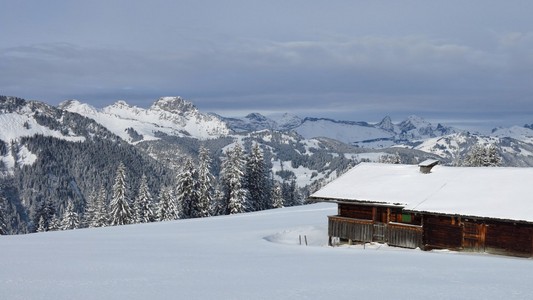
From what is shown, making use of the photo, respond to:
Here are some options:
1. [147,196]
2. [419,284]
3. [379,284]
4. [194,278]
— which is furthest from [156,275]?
[147,196]

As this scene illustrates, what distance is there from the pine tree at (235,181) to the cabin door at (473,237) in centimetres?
3365

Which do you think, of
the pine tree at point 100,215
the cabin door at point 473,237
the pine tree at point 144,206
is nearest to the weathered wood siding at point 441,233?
the cabin door at point 473,237

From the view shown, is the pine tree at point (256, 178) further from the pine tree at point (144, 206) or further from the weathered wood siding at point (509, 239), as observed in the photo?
the weathered wood siding at point (509, 239)

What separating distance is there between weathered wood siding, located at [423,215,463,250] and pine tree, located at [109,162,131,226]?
40448mm

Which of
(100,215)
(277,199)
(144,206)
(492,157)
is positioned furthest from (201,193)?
(492,157)

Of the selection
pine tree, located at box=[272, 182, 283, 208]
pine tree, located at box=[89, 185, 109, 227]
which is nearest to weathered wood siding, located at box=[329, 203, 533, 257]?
pine tree, located at box=[272, 182, 283, 208]

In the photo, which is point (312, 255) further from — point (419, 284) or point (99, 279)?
point (99, 279)

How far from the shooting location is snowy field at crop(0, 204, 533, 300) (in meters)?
14.5

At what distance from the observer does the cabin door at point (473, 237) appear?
2870 cm

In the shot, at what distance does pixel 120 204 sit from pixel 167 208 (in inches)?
223

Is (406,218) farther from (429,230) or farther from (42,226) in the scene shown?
(42,226)

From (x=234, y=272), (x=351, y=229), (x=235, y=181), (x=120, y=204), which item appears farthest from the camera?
(x=120, y=204)

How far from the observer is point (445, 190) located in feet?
103

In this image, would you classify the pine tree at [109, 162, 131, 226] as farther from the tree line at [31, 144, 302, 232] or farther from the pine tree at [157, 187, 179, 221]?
the pine tree at [157, 187, 179, 221]
